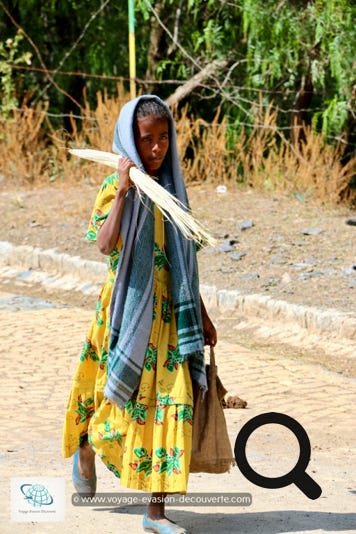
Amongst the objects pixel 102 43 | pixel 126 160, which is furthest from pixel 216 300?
pixel 102 43

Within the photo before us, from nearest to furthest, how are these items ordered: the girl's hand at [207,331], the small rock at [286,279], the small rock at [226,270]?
the girl's hand at [207,331], the small rock at [286,279], the small rock at [226,270]

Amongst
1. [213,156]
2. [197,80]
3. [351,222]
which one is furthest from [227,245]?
[197,80]

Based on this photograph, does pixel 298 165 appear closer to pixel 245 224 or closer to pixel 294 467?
pixel 245 224

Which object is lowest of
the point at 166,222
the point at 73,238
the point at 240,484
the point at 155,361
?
the point at 73,238

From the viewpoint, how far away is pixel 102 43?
1638cm

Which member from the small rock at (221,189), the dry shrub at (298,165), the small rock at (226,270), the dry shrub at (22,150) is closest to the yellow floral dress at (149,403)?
the small rock at (226,270)

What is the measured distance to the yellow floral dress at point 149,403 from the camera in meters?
4.36

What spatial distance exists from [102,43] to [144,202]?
12.3m

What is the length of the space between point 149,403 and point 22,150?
11.1 m

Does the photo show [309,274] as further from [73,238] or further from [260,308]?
[73,238]

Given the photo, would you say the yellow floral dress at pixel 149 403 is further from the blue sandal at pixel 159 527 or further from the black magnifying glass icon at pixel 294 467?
the black magnifying glass icon at pixel 294 467

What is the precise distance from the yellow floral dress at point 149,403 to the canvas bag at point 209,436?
7 cm

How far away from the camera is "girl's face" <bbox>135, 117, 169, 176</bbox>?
447cm

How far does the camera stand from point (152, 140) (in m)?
4.48
